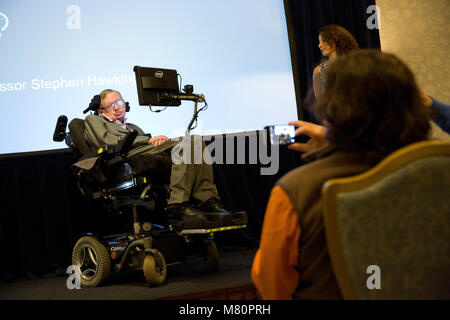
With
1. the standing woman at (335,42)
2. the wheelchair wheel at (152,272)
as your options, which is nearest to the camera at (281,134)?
the standing woman at (335,42)

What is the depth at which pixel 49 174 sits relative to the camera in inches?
142

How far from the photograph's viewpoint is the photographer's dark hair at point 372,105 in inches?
35.1

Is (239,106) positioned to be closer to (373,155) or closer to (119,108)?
(119,108)

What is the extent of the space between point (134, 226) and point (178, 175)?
404mm

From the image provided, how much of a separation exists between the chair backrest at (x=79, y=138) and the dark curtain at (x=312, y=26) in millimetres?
1833

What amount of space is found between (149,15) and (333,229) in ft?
10.7

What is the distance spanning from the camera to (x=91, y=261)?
2783mm

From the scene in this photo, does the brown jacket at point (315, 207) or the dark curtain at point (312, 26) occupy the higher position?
the dark curtain at point (312, 26)

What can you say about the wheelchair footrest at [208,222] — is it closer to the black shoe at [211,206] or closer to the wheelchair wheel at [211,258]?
the black shoe at [211,206]

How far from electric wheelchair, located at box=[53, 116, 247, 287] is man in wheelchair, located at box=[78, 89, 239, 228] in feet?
0.10

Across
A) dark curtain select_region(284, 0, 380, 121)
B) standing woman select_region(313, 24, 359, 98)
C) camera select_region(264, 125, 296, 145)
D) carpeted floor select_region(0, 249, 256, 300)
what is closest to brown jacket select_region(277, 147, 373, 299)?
carpeted floor select_region(0, 249, 256, 300)

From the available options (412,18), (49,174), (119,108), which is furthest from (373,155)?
(412,18)

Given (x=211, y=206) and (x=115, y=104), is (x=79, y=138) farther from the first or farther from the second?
(x=211, y=206)

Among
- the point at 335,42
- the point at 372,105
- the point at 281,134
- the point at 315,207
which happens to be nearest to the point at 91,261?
the point at 281,134
